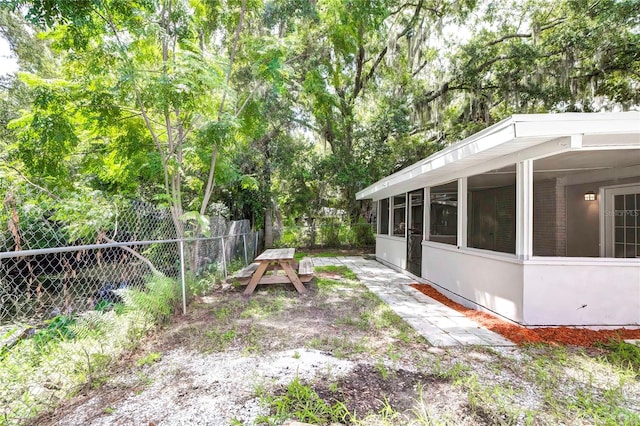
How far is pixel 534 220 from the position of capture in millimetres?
5688

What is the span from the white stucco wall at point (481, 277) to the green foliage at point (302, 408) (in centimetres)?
298

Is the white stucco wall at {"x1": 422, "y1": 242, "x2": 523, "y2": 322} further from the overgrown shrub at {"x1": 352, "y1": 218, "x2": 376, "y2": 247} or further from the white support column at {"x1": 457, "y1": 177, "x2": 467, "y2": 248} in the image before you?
the overgrown shrub at {"x1": 352, "y1": 218, "x2": 376, "y2": 247}

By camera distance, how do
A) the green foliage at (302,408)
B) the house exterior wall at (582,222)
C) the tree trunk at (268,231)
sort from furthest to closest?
the tree trunk at (268,231) → the house exterior wall at (582,222) → the green foliage at (302,408)

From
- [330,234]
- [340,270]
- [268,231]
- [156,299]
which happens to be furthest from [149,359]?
[330,234]

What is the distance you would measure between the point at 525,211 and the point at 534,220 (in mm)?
2098

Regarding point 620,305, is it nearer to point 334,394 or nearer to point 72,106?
point 334,394

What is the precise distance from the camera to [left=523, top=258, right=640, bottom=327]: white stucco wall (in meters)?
3.90

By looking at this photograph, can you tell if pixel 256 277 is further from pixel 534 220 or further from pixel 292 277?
pixel 534 220

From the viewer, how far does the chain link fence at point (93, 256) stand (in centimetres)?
323

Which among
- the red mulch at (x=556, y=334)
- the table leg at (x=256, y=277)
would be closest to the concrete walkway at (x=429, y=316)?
the red mulch at (x=556, y=334)

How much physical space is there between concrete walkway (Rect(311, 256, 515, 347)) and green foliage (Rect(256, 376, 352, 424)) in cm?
173

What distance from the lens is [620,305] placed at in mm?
3916

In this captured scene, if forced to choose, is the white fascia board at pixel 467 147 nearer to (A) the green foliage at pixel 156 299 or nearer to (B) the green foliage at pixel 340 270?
(B) the green foliage at pixel 340 270

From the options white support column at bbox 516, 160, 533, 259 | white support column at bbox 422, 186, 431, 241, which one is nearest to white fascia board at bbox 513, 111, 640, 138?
white support column at bbox 516, 160, 533, 259
